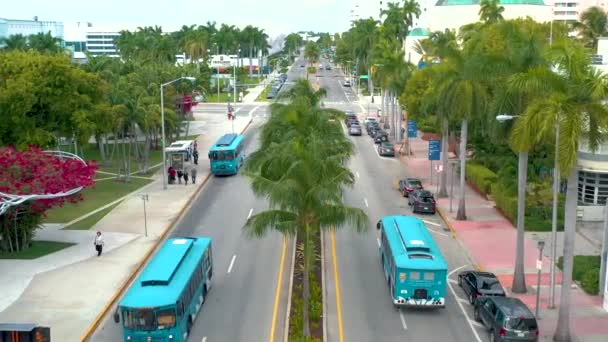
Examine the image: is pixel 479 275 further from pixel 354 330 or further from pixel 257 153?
pixel 257 153

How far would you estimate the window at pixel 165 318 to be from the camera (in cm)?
2470

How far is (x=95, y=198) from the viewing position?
167 feet

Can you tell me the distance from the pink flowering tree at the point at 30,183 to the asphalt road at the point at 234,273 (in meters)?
7.59

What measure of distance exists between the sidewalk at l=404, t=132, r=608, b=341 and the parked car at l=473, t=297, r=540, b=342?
187 centimetres

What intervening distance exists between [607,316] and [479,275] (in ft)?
Result: 17.5

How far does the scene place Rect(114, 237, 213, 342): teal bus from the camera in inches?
971

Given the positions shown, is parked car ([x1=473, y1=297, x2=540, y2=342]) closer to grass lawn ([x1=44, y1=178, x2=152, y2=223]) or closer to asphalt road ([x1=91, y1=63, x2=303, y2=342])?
asphalt road ([x1=91, y1=63, x2=303, y2=342])

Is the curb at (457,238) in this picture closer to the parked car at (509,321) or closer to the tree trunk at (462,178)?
the tree trunk at (462,178)

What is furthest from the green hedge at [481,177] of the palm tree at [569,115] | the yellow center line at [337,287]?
the palm tree at [569,115]

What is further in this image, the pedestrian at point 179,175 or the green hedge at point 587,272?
the pedestrian at point 179,175

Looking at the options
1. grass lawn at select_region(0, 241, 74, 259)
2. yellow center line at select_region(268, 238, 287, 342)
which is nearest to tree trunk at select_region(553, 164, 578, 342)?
yellow center line at select_region(268, 238, 287, 342)

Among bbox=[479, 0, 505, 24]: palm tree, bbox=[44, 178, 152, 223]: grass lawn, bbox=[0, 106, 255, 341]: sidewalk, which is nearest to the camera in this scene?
bbox=[0, 106, 255, 341]: sidewalk

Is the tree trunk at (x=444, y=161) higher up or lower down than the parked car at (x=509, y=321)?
higher up

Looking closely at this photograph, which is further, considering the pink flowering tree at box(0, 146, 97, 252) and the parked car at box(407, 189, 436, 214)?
the parked car at box(407, 189, 436, 214)
